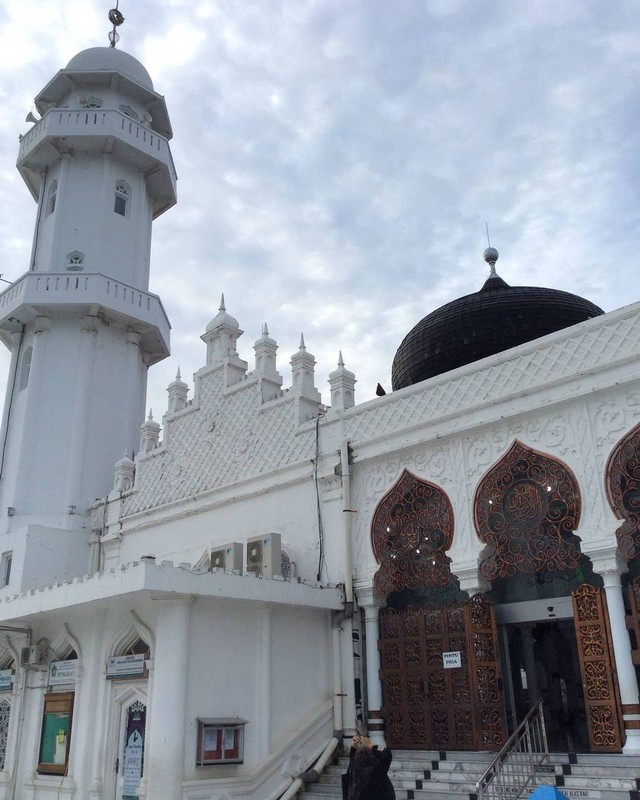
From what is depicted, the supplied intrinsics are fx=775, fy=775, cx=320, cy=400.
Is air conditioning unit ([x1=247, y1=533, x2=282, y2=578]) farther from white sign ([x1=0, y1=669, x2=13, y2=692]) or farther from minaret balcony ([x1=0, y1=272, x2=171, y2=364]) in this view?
minaret balcony ([x1=0, y1=272, x2=171, y2=364])

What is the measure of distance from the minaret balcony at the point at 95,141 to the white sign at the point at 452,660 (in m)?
13.7

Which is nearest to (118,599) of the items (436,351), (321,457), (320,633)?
(320,633)

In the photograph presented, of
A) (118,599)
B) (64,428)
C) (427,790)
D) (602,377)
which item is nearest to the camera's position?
(427,790)

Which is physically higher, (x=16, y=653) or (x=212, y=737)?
(x=16, y=653)

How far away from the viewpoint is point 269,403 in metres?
12.7

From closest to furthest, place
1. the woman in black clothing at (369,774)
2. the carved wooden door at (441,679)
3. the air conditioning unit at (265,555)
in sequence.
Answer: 1. the woman in black clothing at (369,774)
2. the carved wooden door at (441,679)
3. the air conditioning unit at (265,555)

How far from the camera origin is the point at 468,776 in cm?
843

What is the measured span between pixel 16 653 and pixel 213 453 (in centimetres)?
443

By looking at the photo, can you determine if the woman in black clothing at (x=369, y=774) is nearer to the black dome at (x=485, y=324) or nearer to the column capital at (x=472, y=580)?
the column capital at (x=472, y=580)

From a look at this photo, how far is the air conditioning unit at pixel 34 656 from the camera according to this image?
1161 cm

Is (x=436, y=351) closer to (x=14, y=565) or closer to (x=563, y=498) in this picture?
(x=563, y=498)

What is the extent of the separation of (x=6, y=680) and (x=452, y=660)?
734 cm

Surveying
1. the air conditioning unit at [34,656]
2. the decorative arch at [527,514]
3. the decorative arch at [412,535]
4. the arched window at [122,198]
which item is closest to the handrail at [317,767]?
the decorative arch at [412,535]

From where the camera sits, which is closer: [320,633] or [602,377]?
[602,377]
